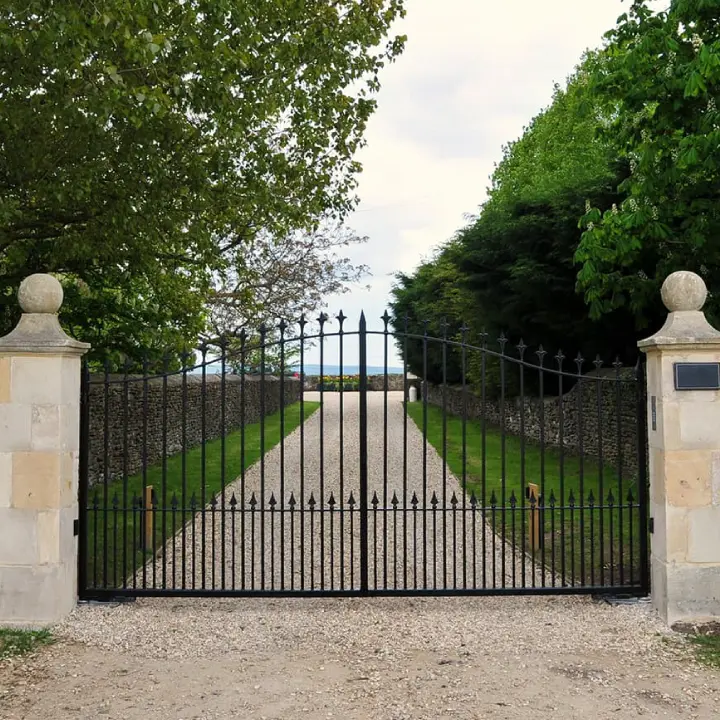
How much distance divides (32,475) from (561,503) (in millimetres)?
4347

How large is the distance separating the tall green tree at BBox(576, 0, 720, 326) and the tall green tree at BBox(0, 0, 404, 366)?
358cm

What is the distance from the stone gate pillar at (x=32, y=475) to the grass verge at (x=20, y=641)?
153mm

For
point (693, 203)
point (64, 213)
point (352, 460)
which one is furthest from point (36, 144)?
point (352, 460)

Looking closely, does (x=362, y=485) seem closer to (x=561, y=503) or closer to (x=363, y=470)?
(x=363, y=470)

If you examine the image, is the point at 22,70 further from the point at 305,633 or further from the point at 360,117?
the point at 305,633

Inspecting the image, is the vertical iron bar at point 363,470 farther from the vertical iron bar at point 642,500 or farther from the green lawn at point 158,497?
the vertical iron bar at point 642,500

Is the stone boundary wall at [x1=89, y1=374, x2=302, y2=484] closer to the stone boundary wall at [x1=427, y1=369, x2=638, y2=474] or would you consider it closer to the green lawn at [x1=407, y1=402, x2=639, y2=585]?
the green lawn at [x1=407, y1=402, x2=639, y2=585]

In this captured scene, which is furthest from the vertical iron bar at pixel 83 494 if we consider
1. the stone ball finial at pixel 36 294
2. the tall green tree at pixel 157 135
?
the tall green tree at pixel 157 135

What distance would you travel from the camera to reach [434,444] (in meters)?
18.2

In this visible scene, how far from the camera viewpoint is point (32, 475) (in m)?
5.47

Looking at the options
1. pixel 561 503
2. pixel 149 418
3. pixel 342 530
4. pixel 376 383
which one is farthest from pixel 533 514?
pixel 376 383

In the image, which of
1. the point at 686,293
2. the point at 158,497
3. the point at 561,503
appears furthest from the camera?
the point at 158,497

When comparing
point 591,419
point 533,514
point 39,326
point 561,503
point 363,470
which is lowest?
point 533,514

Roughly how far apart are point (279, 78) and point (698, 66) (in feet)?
15.4
